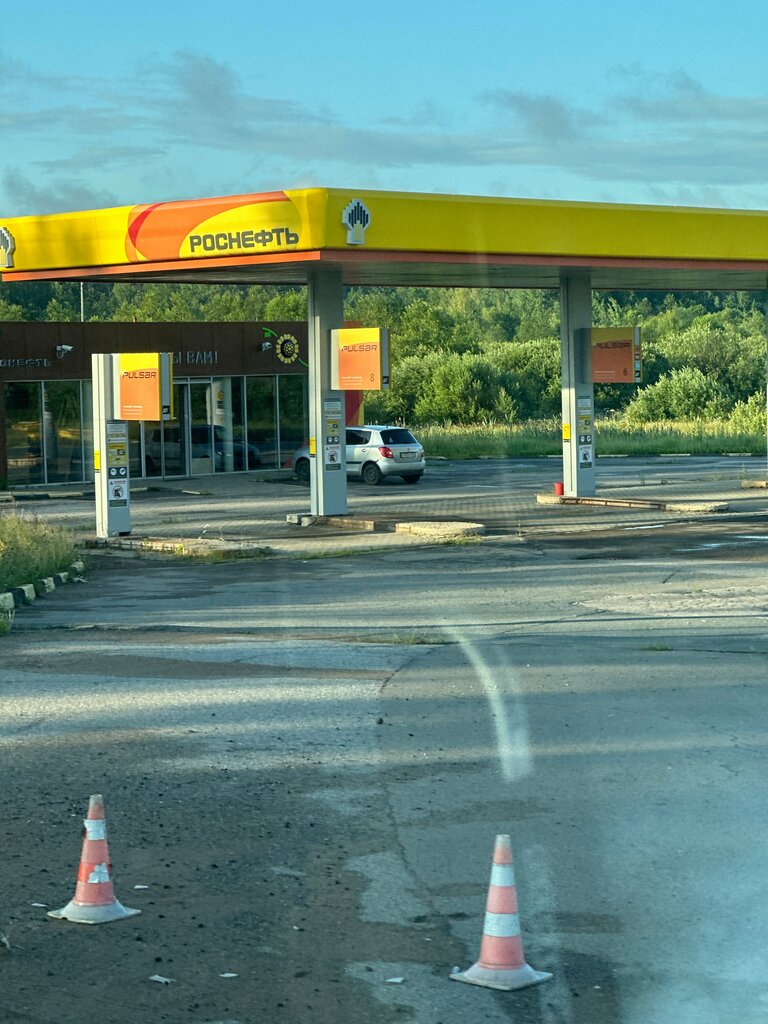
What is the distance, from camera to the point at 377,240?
2586 cm

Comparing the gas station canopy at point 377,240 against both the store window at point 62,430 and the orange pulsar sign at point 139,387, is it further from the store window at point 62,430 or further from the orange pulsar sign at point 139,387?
the store window at point 62,430

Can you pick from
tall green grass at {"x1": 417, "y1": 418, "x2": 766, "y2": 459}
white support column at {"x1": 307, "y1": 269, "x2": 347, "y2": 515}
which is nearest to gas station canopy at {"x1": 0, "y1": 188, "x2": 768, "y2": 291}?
white support column at {"x1": 307, "y1": 269, "x2": 347, "y2": 515}

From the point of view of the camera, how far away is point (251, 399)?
43844mm

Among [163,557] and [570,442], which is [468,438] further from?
[163,557]

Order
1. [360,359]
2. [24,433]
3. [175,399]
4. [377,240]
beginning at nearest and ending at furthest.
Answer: [377,240], [360,359], [24,433], [175,399]

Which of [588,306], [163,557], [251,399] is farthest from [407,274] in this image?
[251,399]

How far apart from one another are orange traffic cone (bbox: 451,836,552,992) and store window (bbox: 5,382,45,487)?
35.1 metres

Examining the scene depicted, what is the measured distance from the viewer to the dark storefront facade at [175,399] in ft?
130

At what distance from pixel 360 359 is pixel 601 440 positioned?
3097 cm

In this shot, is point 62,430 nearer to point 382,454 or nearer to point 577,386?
point 382,454

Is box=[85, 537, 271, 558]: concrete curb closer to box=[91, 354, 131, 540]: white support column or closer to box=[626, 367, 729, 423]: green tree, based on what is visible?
box=[91, 354, 131, 540]: white support column

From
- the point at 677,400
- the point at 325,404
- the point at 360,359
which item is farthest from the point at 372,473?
the point at 677,400

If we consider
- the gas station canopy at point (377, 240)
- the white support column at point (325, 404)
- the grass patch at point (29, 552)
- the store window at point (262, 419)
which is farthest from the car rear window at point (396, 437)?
the grass patch at point (29, 552)

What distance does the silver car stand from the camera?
39.0 metres
